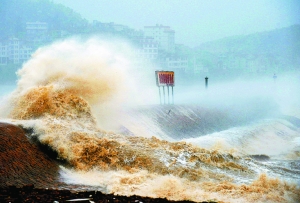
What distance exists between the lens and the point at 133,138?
14.5 m

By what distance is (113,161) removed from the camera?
484 inches

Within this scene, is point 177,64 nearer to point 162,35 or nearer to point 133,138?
point 162,35

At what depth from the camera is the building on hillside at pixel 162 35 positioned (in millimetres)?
116706

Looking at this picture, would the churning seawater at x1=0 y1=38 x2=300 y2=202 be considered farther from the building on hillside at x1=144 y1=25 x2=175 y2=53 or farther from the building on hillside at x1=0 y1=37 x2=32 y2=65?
the building on hillside at x1=144 y1=25 x2=175 y2=53

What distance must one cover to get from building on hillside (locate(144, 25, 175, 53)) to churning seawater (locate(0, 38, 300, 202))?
3425 inches

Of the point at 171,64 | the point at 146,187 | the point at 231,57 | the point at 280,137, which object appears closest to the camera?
the point at 146,187

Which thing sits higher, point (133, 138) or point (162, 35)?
point (162, 35)

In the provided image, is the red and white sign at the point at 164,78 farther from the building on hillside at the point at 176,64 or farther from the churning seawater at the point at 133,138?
the building on hillside at the point at 176,64

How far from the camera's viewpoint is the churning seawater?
1078 centimetres

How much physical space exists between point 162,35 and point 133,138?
4198 inches

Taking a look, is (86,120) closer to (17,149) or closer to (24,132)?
(24,132)

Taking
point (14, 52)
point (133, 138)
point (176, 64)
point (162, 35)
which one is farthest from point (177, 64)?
point (133, 138)

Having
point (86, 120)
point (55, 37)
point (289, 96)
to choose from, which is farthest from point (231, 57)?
point (86, 120)

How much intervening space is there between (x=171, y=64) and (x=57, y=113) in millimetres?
92906
